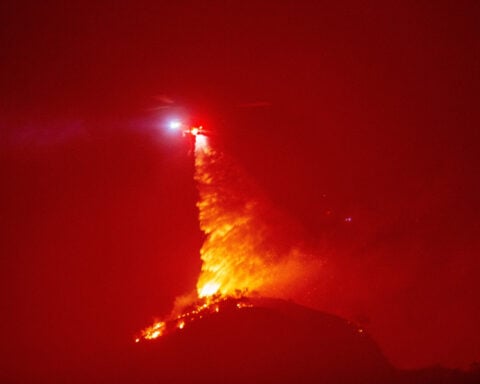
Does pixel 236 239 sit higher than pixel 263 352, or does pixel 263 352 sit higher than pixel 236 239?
pixel 236 239

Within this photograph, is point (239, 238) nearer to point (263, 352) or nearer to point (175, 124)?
point (175, 124)

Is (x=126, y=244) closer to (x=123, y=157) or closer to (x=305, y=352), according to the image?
(x=123, y=157)

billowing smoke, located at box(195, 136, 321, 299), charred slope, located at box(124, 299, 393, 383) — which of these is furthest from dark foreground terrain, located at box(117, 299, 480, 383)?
billowing smoke, located at box(195, 136, 321, 299)

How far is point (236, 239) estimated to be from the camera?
1633 centimetres

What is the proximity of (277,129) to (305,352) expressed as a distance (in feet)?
29.7

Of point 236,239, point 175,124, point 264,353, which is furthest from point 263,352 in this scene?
point 175,124

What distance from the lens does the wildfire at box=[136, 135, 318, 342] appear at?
46.2 feet

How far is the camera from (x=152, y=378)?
26.8 feet

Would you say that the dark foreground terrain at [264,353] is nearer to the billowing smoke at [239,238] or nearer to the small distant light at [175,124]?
the billowing smoke at [239,238]

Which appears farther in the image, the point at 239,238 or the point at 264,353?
the point at 239,238

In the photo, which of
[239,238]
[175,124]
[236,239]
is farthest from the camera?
[239,238]

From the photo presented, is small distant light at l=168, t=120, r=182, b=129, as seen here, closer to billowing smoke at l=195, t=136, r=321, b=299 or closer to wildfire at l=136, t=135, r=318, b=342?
wildfire at l=136, t=135, r=318, b=342

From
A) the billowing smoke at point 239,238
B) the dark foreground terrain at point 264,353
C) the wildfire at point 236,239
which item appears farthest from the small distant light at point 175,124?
the dark foreground terrain at point 264,353

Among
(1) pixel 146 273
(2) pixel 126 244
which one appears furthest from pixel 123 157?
(1) pixel 146 273
